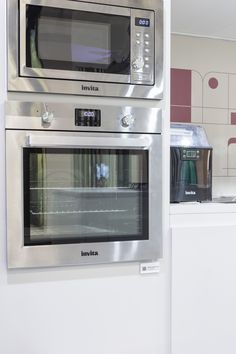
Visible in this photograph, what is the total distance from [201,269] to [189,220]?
20cm

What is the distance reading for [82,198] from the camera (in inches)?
58.9

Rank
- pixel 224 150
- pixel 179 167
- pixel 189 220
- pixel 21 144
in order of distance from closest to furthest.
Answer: pixel 21 144 → pixel 189 220 → pixel 179 167 → pixel 224 150

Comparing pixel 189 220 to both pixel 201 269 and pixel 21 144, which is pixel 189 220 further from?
pixel 21 144

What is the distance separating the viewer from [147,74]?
1.55m

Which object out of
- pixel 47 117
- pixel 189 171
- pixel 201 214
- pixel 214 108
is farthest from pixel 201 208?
pixel 214 108

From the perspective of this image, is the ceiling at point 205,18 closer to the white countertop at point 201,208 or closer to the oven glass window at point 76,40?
the oven glass window at point 76,40

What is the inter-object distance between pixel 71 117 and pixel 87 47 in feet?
0.89

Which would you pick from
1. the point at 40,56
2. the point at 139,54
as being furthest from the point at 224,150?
the point at 40,56

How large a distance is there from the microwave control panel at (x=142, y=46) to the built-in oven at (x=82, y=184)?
0.13m

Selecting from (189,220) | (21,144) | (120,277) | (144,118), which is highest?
(144,118)

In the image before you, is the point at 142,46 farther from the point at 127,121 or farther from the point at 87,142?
the point at 87,142

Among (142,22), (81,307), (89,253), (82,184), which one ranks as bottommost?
(81,307)

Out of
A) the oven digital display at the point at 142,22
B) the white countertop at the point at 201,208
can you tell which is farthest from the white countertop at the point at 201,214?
the oven digital display at the point at 142,22

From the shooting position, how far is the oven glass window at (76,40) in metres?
1.43
